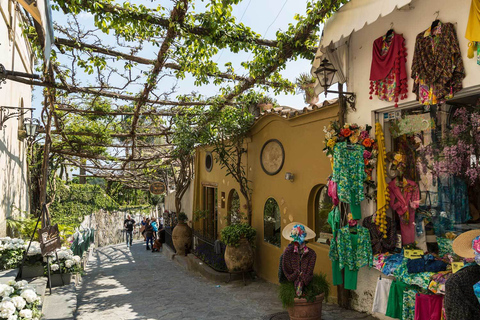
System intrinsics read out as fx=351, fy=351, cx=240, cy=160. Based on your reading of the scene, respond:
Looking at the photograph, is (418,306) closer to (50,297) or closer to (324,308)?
(324,308)

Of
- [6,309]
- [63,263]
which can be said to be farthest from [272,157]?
[6,309]

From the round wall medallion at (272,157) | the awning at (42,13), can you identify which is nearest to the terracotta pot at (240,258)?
the round wall medallion at (272,157)

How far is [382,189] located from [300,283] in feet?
6.02

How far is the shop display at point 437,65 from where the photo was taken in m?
4.08

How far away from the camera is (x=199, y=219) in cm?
1309

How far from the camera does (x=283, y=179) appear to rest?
7812mm

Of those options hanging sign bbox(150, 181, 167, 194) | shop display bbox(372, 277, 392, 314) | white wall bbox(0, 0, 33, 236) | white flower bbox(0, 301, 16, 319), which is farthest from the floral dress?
hanging sign bbox(150, 181, 167, 194)

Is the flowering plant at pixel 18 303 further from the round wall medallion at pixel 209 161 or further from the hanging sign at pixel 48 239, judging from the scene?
the round wall medallion at pixel 209 161

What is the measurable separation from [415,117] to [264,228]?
4.67 meters

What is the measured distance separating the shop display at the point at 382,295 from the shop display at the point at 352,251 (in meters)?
0.37

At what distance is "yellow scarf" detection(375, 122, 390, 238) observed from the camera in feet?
17.0

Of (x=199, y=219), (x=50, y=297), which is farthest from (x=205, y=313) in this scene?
(x=199, y=219)

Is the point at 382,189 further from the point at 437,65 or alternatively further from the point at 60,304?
the point at 60,304

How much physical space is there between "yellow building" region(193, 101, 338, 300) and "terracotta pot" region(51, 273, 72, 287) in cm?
427
